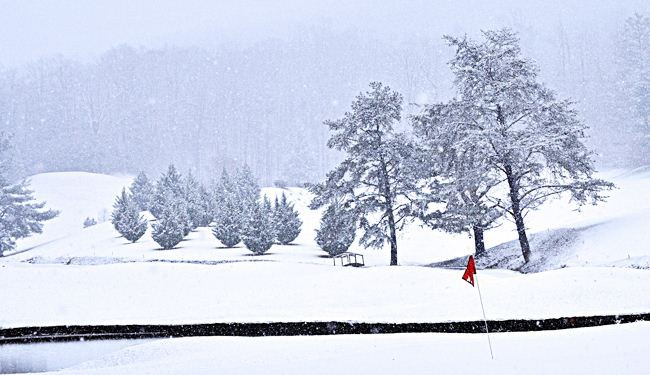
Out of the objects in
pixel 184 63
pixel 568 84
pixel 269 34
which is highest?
pixel 269 34

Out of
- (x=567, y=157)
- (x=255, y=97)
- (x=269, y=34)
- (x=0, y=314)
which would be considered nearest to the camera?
(x=0, y=314)

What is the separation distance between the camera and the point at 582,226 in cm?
2708

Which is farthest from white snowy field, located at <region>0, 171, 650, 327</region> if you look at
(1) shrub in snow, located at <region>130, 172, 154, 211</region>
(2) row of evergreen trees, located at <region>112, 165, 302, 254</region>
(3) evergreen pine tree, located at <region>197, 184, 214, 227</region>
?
(1) shrub in snow, located at <region>130, 172, 154, 211</region>

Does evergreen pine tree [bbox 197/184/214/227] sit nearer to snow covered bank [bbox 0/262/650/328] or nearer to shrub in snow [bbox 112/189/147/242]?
shrub in snow [bbox 112/189/147/242]

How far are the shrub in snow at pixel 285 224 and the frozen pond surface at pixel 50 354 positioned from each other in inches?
813

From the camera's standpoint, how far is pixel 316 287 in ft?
69.5

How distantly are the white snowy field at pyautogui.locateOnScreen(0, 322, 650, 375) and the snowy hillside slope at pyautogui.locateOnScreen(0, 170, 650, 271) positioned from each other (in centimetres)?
1047

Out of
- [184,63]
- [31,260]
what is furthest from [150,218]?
[184,63]

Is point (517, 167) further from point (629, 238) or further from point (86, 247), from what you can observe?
point (86, 247)

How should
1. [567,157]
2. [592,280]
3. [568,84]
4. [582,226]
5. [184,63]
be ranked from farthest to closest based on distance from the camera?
[184,63]
[568,84]
[582,226]
[567,157]
[592,280]

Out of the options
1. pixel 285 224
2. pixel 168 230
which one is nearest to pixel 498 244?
pixel 285 224

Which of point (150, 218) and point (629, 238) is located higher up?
point (150, 218)

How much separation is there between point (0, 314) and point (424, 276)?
16.0 m

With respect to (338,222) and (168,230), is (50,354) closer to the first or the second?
(338,222)
